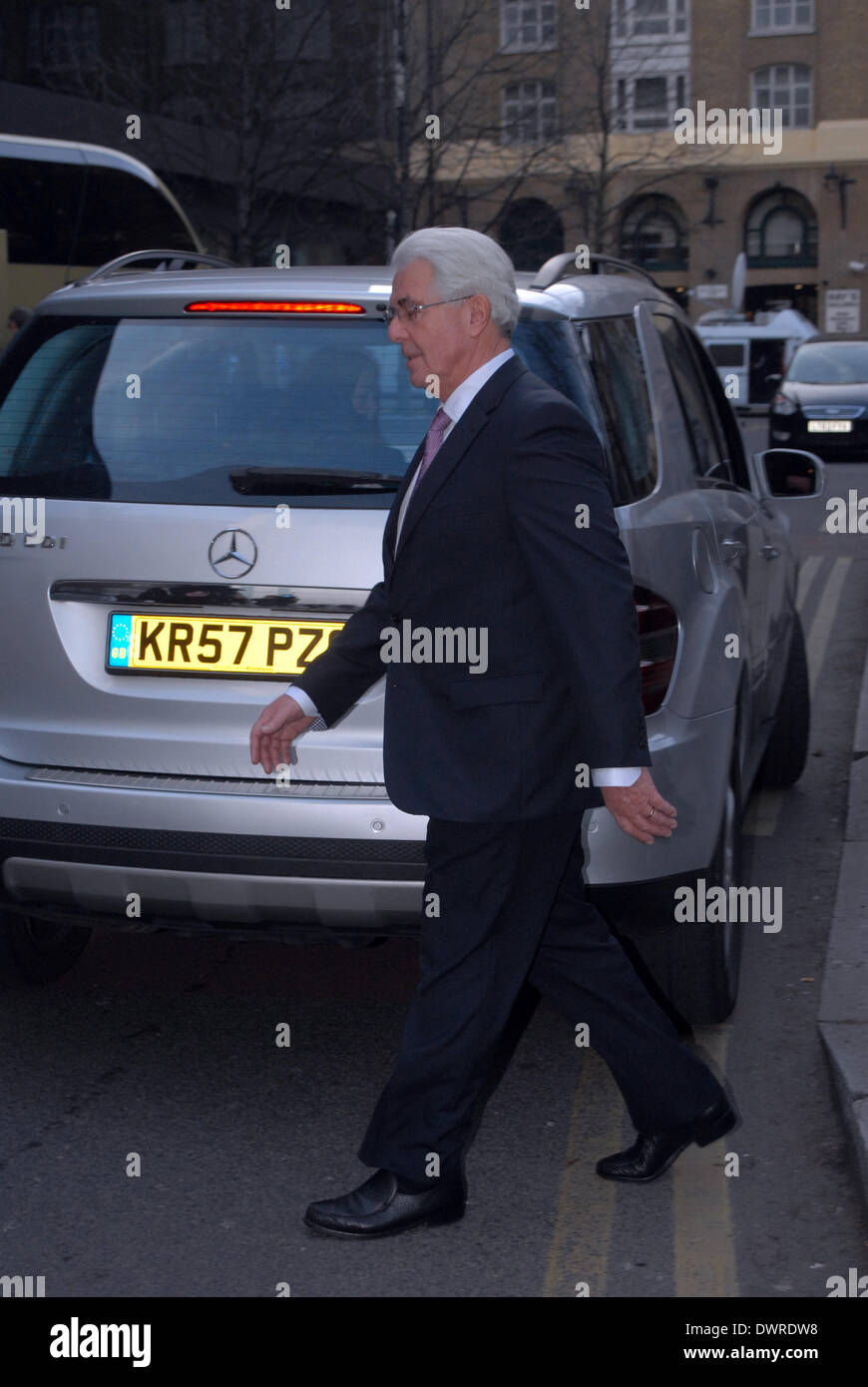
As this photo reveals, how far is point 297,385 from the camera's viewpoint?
13.0 feet

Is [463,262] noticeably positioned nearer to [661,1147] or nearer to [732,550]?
[661,1147]

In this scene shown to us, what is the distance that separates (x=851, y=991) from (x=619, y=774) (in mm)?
1708

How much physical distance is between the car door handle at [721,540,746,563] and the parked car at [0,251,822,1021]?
38 cm

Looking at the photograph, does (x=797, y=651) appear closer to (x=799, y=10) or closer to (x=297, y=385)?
(x=297, y=385)

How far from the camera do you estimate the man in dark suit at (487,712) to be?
9.95 ft

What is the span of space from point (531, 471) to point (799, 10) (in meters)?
57.2

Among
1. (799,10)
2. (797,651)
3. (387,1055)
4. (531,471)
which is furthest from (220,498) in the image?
(799,10)

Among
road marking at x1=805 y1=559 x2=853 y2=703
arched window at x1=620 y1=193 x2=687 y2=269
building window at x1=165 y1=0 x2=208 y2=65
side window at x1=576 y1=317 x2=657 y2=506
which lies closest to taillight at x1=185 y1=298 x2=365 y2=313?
side window at x1=576 y1=317 x2=657 y2=506

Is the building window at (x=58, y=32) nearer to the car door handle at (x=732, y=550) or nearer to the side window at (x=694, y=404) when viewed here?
the side window at (x=694, y=404)

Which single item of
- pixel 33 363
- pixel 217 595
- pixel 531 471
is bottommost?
pixel 217 595

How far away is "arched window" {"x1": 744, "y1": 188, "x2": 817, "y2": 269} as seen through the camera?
5791cm

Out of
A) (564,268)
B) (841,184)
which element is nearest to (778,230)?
(841,184)

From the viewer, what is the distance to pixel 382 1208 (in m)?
3.41

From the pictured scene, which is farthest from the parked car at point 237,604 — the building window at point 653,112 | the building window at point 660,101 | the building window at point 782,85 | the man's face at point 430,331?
the building window at point 782,85
